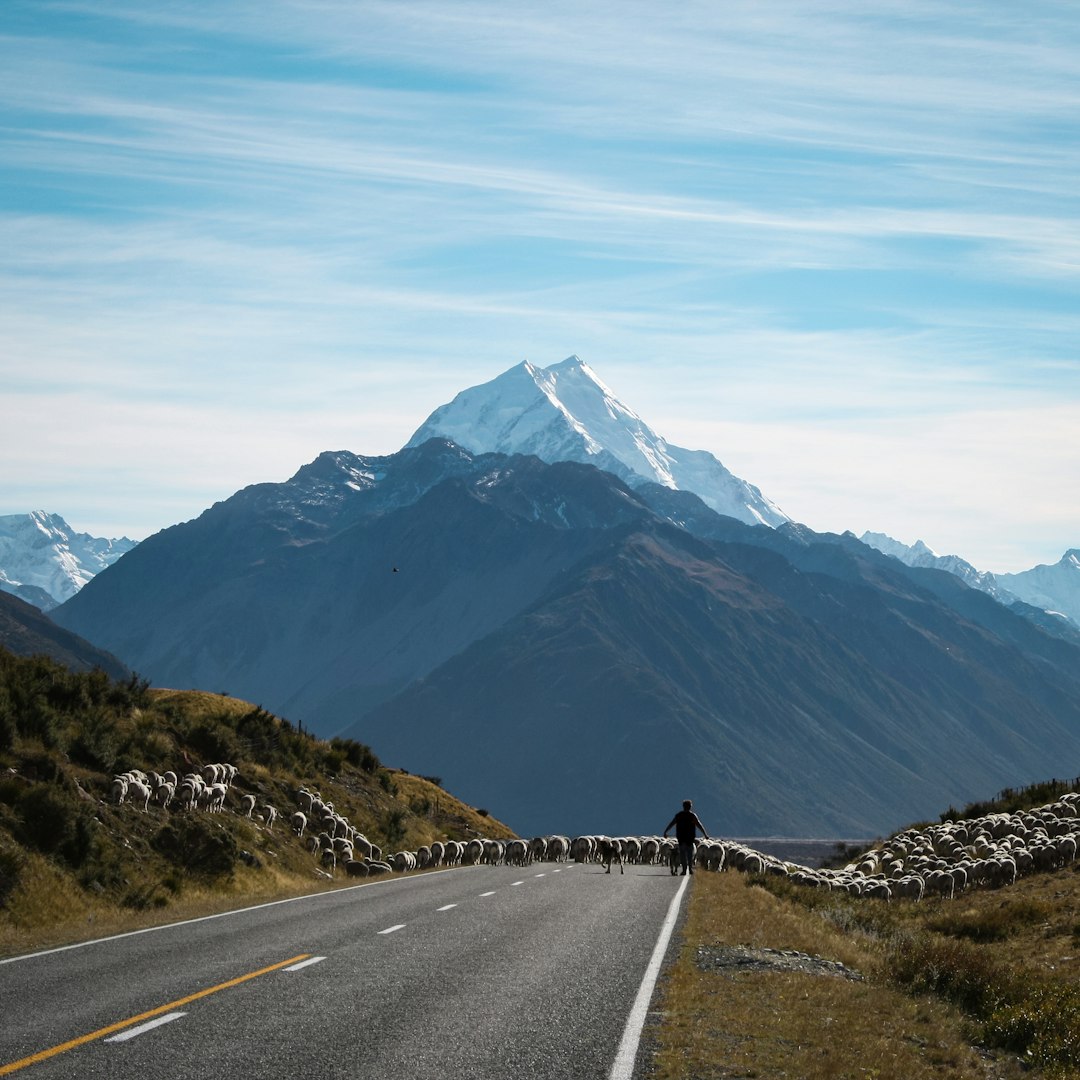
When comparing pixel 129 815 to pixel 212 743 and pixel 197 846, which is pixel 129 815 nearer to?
pixel 197 846

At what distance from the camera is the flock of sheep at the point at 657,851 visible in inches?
1426

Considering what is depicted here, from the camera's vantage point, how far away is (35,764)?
3028 cm

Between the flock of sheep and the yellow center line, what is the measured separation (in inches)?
656

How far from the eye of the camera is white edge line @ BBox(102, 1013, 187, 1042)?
1230 centimetres

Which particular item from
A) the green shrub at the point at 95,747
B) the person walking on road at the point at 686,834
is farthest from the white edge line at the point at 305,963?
the person walking on road at the point at 686,834

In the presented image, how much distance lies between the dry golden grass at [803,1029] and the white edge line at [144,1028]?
4.32m

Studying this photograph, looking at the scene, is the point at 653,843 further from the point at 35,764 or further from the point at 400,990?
the point at 400,990

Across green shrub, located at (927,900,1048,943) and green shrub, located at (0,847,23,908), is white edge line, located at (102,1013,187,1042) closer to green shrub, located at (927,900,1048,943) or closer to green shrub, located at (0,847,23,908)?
green shrub, located at (0,847,23,908)

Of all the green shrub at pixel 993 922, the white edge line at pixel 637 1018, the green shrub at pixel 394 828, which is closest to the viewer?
the white edge line at pixel 637 1018

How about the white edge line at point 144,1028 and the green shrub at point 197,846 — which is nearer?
the white edge line at point 144,1028

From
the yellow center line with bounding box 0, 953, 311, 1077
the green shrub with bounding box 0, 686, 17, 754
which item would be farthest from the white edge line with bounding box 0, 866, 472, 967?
the green shrub with bounding box 0, 686, 17, 754

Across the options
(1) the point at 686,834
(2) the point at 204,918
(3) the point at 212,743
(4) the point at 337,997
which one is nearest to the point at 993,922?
(1) the point at 686,834

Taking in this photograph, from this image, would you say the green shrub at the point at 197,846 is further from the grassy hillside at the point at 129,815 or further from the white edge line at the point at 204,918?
the white edge line at the point at 204,918

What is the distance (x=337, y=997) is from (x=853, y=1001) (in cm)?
553
